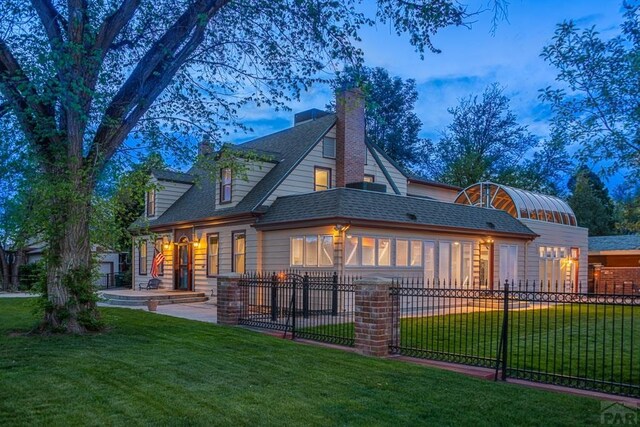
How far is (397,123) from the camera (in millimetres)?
41875

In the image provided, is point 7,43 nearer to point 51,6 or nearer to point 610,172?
point 51,6

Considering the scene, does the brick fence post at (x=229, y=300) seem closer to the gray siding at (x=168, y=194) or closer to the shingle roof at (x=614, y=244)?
the gray siding at (x=168, y=194)

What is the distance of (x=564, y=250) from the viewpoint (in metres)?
23.3

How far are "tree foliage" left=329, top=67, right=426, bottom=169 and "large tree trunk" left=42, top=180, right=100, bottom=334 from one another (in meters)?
32.5

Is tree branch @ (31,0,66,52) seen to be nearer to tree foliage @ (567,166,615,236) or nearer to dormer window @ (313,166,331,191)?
dormer window @ (313,166,331,191)

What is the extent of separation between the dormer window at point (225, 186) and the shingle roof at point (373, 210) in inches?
98.7

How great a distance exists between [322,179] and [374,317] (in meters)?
11.0

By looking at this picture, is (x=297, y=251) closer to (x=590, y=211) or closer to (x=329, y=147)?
(x=329, y=147)

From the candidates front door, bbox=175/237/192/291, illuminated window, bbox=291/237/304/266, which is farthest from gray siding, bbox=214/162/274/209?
illuminated window, bbox=291/237/304/266

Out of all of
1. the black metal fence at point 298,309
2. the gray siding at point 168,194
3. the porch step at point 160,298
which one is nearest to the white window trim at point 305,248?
the black metal fence at point 298,309

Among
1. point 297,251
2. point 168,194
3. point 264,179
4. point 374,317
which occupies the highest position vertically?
point 264,179

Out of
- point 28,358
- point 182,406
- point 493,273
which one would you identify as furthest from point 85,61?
point 493,273

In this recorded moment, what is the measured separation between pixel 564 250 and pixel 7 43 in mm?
22039

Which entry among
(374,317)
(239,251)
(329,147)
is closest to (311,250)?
(239,251)
